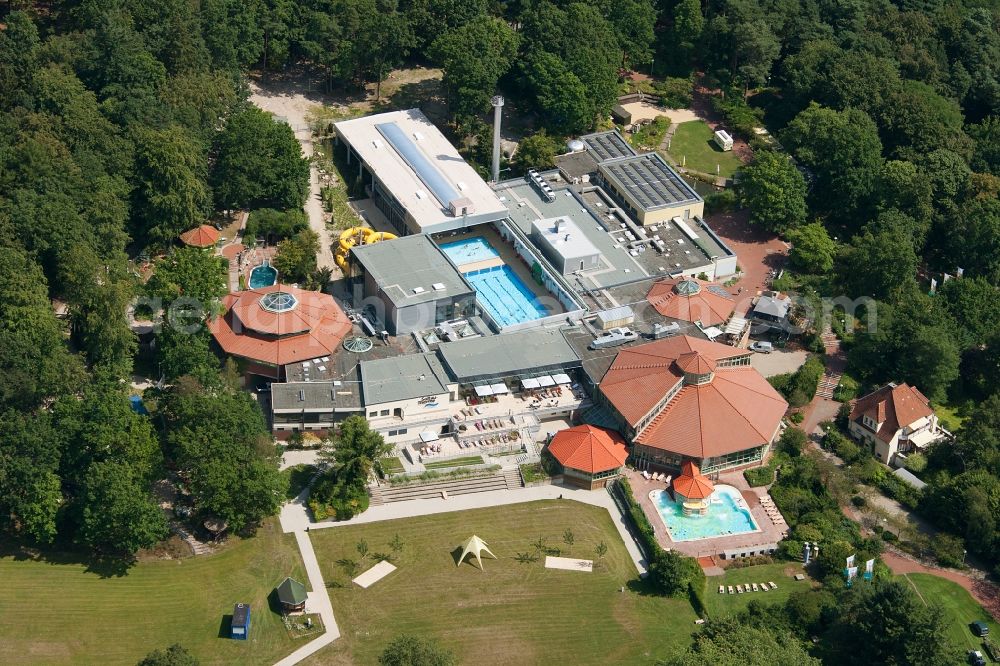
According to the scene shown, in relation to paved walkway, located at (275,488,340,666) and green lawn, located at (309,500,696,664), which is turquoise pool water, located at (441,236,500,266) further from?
paved walkway, located at (275,488,340,666)

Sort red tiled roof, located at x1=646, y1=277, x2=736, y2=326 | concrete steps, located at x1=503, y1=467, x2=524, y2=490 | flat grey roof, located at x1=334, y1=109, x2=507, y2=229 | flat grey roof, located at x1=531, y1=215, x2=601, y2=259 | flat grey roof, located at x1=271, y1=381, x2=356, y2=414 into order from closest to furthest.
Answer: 1. concrete steps, located at x1=503, y1=467, x2=524, y2=490
2. flat grey roof, located at x1=271, y1=381, x2=356, y2=414
3. red tiled roof, located at x1=646, y1=277, x2=736, y2=326
4. flat grey roof, located at x1=531, y1=215, x2=601, y2=259
5. flat grey roof, located at x1=334, y1=109, x2=507, y2=229

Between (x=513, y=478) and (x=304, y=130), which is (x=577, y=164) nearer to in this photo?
(x=304, y=130)

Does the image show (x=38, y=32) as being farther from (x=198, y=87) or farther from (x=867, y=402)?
(x=867, y=402)

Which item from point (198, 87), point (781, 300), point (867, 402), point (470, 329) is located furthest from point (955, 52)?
point (198, 87)

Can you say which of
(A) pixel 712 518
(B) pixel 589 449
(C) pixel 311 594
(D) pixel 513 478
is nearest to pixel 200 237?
(D) pixel 513 478


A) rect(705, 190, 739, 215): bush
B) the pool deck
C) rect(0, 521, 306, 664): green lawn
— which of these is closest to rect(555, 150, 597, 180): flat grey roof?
rect(705, 190, 739, 215): bush

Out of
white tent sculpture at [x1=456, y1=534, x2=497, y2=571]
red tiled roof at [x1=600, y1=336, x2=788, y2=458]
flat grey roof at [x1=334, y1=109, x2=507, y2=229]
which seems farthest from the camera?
flat grey roof at [x1=334, y1=109, x2=507, y2=229]
